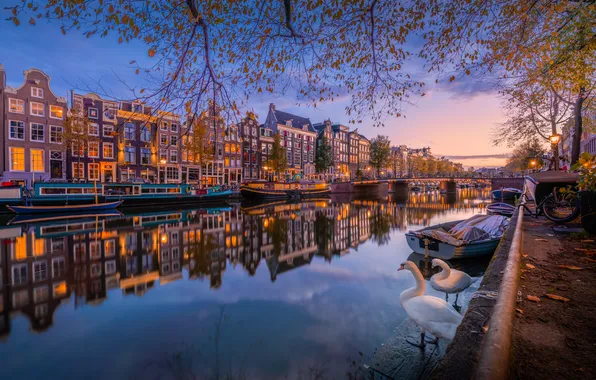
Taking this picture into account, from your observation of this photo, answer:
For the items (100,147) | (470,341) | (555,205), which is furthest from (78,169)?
(555,205)

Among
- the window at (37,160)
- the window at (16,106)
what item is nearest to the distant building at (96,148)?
the window at (37,160)

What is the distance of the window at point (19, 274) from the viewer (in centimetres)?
855

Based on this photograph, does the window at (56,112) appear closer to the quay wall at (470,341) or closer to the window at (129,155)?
the window at (129,155)

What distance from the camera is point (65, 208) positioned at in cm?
2398

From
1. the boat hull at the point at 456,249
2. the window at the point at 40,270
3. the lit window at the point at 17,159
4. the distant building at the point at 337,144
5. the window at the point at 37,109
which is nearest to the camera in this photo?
the window at the point at 40,270

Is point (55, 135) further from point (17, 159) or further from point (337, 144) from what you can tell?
point (337, 144)

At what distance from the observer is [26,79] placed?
99.0 ft

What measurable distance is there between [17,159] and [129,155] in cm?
1059

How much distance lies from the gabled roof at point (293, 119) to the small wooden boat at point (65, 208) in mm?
37800

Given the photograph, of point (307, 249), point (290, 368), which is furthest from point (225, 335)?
point (307, 249)

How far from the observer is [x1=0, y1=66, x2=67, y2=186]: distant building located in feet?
96.4

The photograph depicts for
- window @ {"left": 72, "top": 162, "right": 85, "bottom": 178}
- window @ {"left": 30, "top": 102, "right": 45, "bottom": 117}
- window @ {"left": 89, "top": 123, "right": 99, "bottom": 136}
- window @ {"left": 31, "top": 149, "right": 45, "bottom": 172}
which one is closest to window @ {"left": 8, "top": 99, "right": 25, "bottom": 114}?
window @ {"left": 30, "top": 102, "right": 45, "bottom": 117}

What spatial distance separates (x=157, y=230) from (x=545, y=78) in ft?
63.7

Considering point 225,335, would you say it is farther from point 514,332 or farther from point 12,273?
point 12,273
